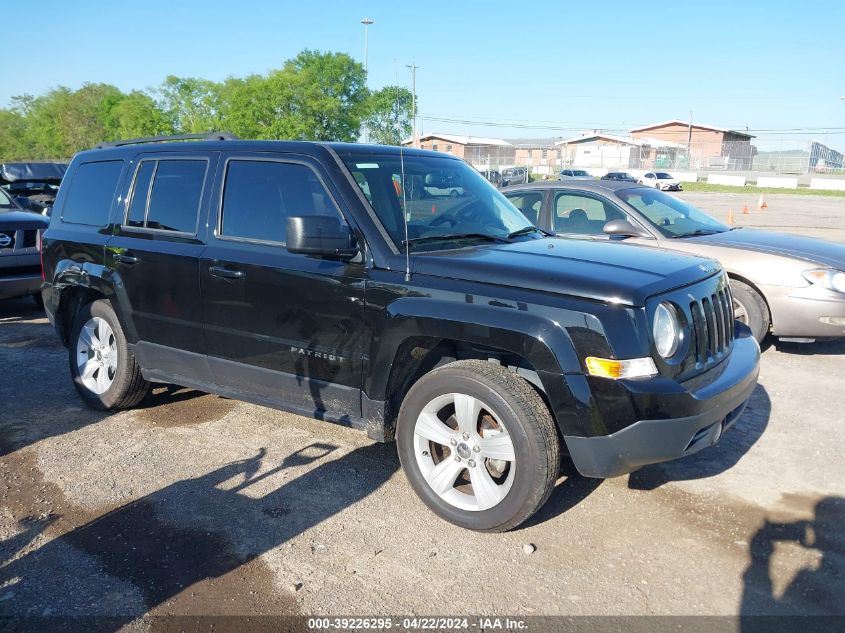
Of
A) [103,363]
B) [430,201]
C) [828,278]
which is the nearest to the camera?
[430,201]

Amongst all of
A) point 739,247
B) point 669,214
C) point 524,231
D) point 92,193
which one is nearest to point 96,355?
point 92,193

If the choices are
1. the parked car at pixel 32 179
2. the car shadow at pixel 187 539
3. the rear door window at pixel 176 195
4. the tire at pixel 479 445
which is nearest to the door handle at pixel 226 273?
the rear door window at pixel 176 195

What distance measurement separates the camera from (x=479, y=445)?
3.54 m

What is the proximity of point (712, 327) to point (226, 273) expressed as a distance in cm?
282

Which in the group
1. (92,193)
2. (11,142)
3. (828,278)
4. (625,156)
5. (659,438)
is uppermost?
(11,142)

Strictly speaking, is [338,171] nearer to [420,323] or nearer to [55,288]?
[420,323]

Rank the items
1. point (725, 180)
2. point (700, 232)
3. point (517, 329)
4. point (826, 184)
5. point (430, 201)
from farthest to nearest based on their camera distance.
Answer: point (725, 180) < point (826, 184) < point (700, 232) < point (430, 201) < point (517, 329)

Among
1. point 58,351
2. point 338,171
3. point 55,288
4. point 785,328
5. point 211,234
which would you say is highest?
point 338,171

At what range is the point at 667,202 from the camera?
7.56 metres

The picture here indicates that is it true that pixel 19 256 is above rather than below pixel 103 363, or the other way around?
above

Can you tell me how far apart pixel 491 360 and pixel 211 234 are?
6.65 ft

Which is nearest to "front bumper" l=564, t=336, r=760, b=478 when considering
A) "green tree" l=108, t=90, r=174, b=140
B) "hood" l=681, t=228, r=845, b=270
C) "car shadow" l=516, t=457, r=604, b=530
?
"car shadow" l=516, t=457, r=604, b=530

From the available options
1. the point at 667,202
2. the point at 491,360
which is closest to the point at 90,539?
the point at 491,360

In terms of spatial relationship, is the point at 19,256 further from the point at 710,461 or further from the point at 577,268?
the point at 710,461
